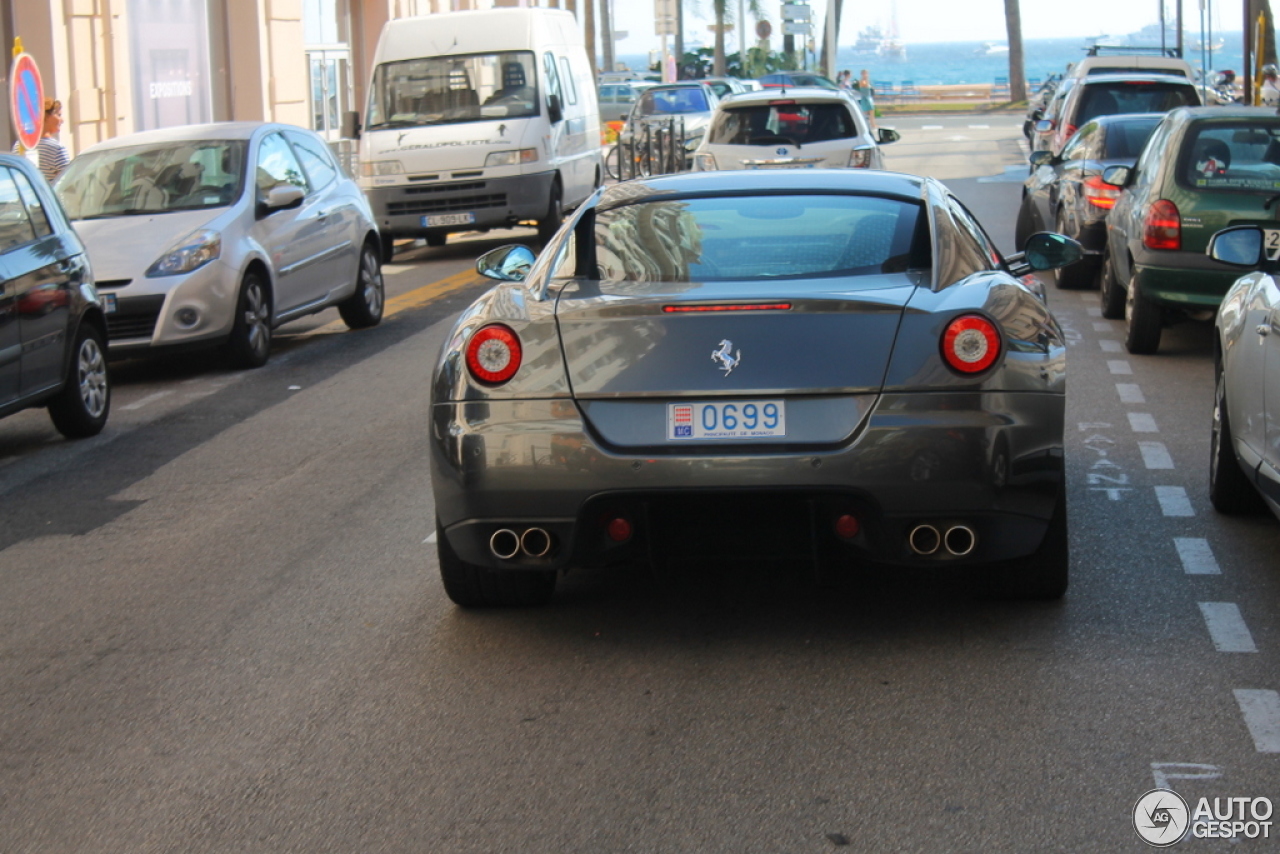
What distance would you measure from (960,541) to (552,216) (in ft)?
52.1

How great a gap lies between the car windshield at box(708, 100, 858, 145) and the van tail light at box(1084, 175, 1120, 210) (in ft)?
14.7

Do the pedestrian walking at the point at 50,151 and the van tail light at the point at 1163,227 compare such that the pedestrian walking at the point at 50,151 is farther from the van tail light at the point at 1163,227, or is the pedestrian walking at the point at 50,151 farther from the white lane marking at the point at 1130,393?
the white lane marking at the point at 1130,393

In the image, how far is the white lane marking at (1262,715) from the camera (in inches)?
173

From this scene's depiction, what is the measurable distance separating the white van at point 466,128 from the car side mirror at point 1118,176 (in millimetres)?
8768

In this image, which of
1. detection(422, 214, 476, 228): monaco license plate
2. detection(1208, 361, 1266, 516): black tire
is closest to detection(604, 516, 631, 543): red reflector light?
detection(1208, 361, 1266, 516): black tire

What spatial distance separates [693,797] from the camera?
13.6 ft

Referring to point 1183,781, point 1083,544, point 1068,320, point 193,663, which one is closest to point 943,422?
point 1183,781

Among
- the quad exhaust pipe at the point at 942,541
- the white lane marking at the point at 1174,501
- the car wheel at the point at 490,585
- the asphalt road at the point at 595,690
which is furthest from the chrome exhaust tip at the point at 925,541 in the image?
the white lane marking at the point at 1174,501

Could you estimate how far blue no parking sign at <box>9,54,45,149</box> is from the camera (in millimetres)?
16125

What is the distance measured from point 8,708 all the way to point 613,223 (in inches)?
94.1

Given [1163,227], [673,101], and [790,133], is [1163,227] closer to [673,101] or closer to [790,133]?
[790,133]

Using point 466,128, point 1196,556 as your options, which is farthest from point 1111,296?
point 466,128

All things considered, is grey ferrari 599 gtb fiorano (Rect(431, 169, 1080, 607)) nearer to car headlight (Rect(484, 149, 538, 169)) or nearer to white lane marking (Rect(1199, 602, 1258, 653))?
white lane marking (Rect(1199, 602, 1258, 653))

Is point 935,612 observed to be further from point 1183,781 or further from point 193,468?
point 193,468
